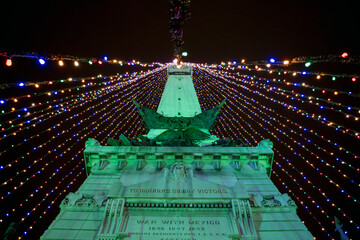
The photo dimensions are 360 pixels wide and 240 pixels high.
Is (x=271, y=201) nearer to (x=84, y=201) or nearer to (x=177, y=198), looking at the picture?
(x=177, y=198)

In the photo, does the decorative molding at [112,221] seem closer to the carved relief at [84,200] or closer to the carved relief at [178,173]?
the carved relief at [84,200]

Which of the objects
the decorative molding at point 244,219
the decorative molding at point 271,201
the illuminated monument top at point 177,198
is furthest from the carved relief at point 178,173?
the decorative molding at point 271,201

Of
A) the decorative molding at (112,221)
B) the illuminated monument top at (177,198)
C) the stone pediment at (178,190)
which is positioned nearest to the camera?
the decorative molding at (112,221)

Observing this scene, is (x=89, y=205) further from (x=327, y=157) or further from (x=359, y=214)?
(x=327, y=157)

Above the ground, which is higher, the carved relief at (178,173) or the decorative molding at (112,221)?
the carved relief at (178,173)

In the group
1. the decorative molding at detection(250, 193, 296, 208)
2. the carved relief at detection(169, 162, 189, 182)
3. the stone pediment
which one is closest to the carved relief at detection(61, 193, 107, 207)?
the stone pediment

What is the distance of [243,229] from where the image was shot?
22.3 feet

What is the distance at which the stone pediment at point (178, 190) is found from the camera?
302 inches

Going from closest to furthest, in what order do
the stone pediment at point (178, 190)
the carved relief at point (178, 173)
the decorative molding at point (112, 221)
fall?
the decorative molding at point (112, 221) < the stone pediment at point (178, 190) < the carved relief at point (178, 173)

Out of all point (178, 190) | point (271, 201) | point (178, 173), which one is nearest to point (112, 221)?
point (178, 190)

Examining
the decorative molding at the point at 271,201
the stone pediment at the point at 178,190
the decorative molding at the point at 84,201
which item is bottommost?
the decorative molding at the point at 84,201

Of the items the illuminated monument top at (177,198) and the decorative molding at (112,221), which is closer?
the decorative molding at (112,221)

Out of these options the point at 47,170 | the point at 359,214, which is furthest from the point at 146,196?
the point at 47,170

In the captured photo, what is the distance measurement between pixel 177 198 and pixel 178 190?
A: 1.32 feet
